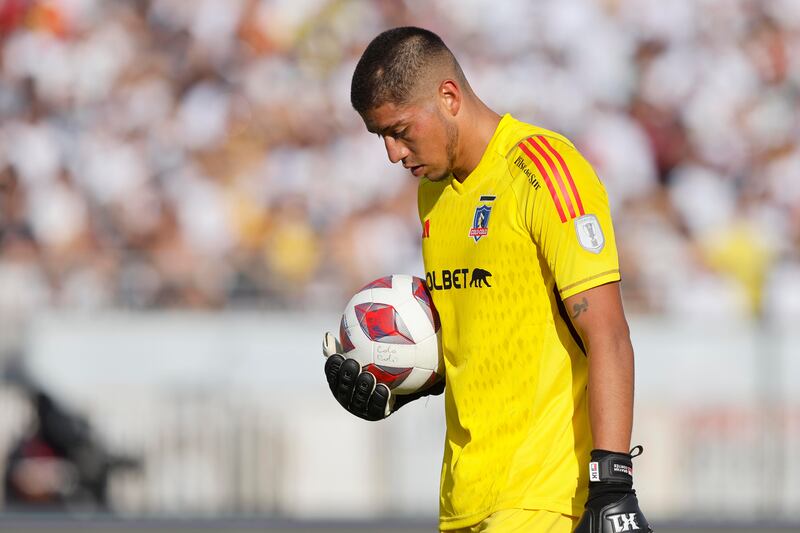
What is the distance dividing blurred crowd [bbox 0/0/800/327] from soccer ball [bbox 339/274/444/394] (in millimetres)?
6498

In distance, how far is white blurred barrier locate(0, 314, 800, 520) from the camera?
36.8ft

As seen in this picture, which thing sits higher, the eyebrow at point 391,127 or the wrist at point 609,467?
the eyebrow at point 391,127

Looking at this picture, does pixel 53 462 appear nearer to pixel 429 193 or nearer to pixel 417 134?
pixel 429 193

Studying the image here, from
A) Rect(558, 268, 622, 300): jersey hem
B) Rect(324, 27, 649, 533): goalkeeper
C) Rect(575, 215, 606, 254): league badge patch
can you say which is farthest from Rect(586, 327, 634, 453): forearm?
Rect(575, 215, 606, 254): league badge patch

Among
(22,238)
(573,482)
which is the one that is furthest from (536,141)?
(22,238)

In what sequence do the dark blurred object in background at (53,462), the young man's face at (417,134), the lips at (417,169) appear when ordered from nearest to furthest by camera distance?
the young man's face at (417,134) < the lips at (417,169) < the dark blurred object in background at (53,462)

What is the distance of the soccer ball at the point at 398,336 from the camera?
15.2ft

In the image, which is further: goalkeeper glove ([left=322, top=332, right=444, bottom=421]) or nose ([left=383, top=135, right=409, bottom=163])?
goalkeeper glove ([left=322, top=332, right=444, bottom=421])

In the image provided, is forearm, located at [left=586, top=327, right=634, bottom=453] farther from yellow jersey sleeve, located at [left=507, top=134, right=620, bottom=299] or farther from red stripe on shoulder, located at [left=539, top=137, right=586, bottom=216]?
red stripe on shoulder, located at [left=539, top=137, right=586, bottom=216]

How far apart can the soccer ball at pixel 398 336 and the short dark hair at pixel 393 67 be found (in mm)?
833

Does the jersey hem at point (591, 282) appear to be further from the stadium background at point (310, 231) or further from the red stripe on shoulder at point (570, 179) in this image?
the stadium background at point (310, 231)

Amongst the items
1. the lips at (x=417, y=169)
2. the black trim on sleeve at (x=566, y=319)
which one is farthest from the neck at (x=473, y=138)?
the black trim on sleeve at (x=566, y=319)

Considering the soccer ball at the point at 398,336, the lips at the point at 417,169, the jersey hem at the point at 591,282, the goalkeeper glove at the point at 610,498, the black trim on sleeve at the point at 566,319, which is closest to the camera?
the goalkeeper glove at the point at 610,498

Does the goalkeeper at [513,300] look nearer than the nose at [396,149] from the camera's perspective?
Yes
